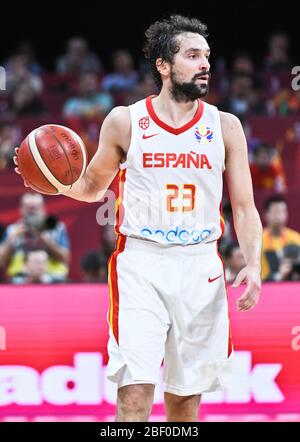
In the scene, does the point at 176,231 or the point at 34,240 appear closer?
the point at 176,231

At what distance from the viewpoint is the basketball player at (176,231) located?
4.21 m

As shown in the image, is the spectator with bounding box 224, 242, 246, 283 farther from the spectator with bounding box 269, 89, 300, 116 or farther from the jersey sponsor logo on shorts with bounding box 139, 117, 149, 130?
the spectator with bounding box 269, 89, 300, 116

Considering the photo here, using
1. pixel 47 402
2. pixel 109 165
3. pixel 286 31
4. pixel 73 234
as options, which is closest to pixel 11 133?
pixel 73 234

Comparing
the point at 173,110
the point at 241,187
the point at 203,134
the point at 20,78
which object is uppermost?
the point at 20,78

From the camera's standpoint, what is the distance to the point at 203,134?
4391 millimetres

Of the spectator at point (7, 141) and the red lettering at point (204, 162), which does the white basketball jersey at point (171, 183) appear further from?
the spectator at point (7, 141)

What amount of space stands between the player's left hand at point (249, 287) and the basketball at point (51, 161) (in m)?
0.98

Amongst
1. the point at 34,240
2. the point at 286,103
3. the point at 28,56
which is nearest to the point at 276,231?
the point at 34,240

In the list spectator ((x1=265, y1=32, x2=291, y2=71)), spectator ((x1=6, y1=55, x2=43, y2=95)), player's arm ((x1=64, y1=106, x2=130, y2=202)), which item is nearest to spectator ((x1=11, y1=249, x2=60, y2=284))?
player's arm ((x1=64, y1=106, x2=130, y2=202))

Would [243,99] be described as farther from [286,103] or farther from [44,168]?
[44,168]

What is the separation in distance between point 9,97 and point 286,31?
620 centimetres

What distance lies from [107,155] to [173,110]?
0.41 metres

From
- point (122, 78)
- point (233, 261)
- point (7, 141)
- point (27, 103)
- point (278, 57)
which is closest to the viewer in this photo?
point (233, 261)
